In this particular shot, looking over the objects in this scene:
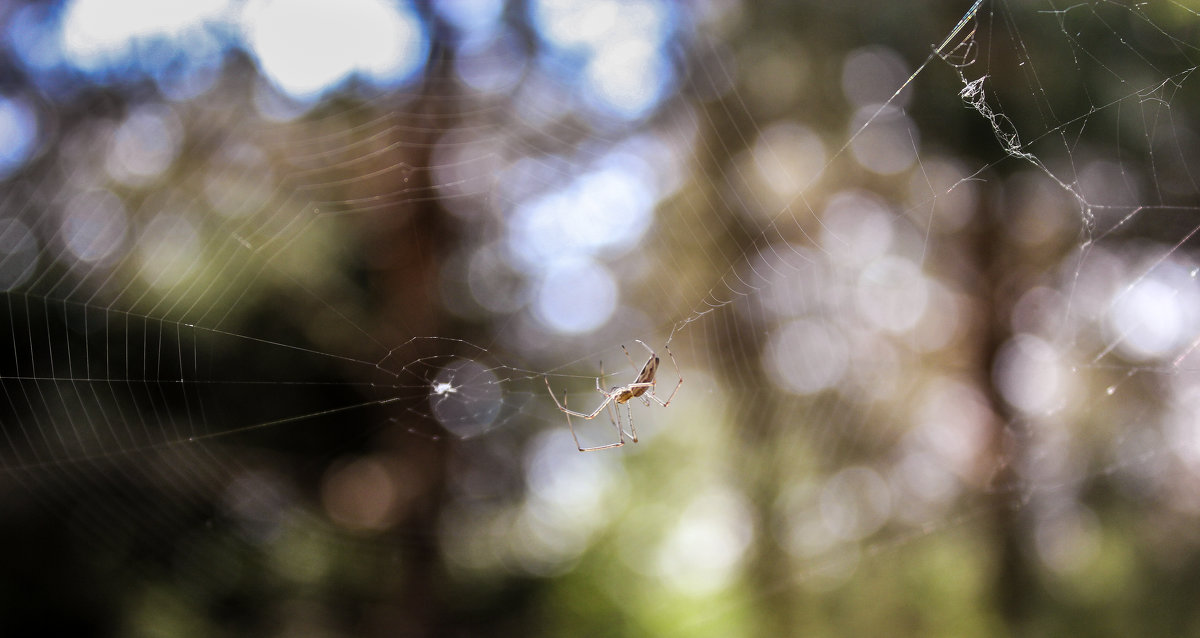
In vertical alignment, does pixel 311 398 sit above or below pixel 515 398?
above

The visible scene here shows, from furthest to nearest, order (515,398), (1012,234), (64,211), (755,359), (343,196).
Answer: (755,359) < (1012,234) < (515,398) < (343,196) < (64,211)

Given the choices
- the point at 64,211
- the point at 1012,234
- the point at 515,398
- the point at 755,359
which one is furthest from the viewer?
the point at 755,359

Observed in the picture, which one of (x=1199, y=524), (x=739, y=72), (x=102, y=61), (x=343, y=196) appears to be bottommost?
(x=1199, y=524)

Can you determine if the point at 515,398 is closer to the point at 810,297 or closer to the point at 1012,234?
the point at 810,297

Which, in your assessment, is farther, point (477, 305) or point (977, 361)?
point (977, 361)

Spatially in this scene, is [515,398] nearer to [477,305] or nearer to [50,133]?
[477,305]

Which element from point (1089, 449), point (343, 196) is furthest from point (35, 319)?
point (1089, 449)
